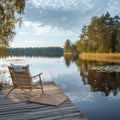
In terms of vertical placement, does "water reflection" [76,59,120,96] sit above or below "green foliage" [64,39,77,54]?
below

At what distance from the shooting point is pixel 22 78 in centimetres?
701

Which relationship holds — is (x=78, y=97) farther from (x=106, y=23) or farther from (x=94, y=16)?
(x=94, y=16)

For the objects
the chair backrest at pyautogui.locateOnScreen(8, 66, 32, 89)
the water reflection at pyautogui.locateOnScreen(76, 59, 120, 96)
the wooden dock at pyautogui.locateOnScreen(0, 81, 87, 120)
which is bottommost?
the water reflection at pyautogui.locateOnScreen(76, 59, 120, 96)

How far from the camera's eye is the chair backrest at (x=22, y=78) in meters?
6.92

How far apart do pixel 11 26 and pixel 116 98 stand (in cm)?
645

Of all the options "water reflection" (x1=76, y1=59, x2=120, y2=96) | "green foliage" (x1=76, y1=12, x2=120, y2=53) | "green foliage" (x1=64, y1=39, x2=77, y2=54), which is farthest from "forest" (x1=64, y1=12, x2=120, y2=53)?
"green foliage" (x1=64, y1=39, x2=77, y2=54)

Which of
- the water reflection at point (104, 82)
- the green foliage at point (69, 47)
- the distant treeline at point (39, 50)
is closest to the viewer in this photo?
the water reflection at point (104, 82)

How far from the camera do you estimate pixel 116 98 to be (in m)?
9.52

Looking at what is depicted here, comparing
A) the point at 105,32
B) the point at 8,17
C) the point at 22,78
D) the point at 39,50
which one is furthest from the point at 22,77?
the point at 39,50

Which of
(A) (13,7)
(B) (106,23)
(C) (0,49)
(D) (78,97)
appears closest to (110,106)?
(D) (78,97)

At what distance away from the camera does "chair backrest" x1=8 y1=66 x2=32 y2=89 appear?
6922 millimetres

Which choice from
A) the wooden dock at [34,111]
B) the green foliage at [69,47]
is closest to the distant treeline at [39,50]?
the green foliage at [69,47]

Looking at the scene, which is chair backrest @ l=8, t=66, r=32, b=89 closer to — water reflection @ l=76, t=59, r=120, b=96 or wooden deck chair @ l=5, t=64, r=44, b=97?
wooden deck chair @ l=5, t=64, r=44, b=97

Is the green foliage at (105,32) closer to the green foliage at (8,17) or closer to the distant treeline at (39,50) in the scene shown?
the green foliage at (8,17)
